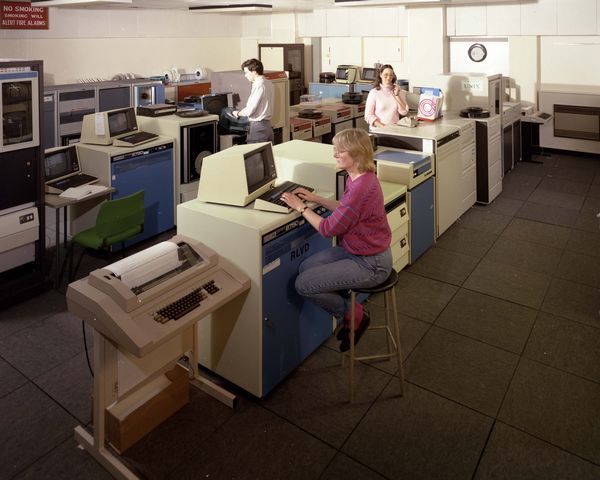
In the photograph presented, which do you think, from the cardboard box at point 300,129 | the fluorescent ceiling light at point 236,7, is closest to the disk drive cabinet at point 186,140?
the cardboard box at point 300,129

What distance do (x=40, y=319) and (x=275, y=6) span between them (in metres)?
7.27

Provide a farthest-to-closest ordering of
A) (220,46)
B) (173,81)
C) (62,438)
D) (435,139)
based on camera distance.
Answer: (220,46) → (173,81) → (435,139) → (62,438)

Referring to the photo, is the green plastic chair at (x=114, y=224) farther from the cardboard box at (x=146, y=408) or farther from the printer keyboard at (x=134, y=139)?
the cardboard box at (x=146, y=408)

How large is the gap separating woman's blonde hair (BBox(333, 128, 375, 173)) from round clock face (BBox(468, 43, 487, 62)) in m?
7.00

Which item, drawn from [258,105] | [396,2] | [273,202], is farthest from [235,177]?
[396,2]

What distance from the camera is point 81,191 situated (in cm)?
417

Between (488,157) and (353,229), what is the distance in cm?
356

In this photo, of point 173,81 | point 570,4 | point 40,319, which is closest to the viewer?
point 40,319

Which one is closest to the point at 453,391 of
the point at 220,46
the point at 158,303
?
the point at 158,303

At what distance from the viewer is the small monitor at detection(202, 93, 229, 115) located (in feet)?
19.1

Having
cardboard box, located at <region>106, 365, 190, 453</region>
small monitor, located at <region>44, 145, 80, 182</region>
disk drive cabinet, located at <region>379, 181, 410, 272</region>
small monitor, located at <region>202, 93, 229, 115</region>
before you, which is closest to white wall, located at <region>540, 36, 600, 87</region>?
small monitor, located at <region>202, 93, 229, 115</region>

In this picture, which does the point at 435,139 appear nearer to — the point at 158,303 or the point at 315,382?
the point at 315,382

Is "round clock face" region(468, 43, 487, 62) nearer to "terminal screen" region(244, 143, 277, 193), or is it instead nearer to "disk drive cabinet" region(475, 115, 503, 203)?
"disk drive cabinet" region(475, 115, 503, 203)

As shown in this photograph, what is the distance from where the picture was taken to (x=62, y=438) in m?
2.56
